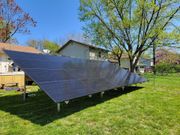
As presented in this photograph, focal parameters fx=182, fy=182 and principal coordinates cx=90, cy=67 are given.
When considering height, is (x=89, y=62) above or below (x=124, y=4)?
below

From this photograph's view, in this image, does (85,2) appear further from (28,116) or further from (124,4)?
(28,116)

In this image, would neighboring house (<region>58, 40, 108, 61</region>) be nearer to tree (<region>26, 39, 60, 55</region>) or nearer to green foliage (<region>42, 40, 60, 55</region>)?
green foliage (<region>42, 40, 60, 55</region>)

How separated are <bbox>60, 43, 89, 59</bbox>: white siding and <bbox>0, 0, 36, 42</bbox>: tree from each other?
20.7 feet

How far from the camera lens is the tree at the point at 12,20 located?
1040 inches

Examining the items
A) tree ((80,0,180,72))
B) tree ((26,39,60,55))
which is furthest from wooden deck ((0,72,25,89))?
tree ((26,39,60,55))

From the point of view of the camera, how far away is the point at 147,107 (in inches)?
254

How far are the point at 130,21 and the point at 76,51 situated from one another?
13.2 metres

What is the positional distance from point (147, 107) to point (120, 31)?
43.5 ft

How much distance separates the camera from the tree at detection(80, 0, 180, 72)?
16.8 m

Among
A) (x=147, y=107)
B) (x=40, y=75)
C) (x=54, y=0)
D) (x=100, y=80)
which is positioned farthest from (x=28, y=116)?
(x=54, y=0)

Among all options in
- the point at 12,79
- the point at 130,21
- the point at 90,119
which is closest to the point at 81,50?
the point at 130,21

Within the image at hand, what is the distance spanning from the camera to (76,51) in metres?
29.1

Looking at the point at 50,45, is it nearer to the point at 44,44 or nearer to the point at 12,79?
the point at 44,44

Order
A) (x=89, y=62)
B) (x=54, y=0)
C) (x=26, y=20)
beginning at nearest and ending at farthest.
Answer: (x=89, y=62), (x=54, y=0), (x=26, y=20)
